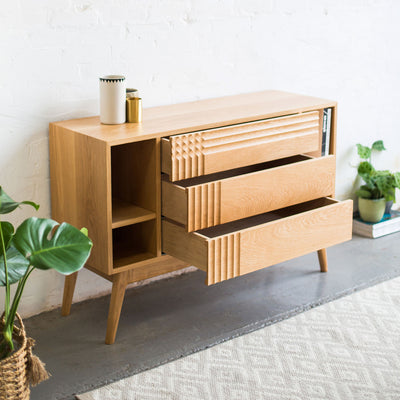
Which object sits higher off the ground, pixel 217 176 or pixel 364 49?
pixel 364 49

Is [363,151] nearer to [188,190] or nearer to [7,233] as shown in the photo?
[188,190]

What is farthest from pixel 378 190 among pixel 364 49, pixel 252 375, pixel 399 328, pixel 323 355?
pixel 252 375

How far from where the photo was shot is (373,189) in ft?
11.5

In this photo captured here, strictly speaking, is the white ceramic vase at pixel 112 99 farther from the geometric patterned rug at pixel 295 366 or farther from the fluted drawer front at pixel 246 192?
the geometric patterned rug at pixel 295 366

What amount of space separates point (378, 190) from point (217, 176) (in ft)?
3.64

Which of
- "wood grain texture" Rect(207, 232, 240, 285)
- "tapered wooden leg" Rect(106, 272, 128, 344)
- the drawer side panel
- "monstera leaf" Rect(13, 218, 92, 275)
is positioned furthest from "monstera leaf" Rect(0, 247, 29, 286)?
the drawer side panel

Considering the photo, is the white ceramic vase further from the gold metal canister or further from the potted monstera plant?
the potted monstera plant

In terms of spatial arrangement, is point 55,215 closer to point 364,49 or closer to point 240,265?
point 240,265

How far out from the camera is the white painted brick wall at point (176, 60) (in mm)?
2373

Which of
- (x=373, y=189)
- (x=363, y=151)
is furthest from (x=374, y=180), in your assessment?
(x=363, y=151)

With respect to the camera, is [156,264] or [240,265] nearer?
[240,265]

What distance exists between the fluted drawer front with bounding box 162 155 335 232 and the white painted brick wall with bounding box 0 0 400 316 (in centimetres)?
44

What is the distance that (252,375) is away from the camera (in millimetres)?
2238

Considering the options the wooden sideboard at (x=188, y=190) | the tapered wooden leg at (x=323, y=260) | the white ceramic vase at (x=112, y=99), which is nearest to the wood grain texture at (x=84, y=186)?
the wooden sideboard at (x=188, y=190)
